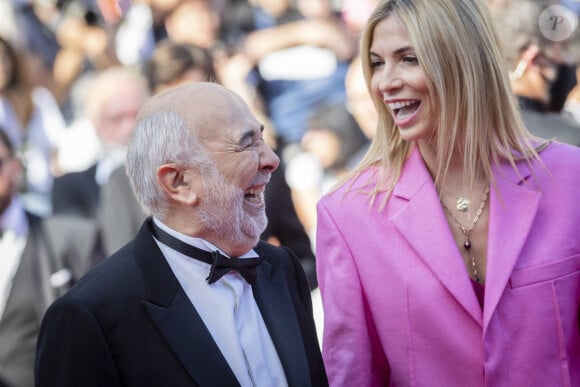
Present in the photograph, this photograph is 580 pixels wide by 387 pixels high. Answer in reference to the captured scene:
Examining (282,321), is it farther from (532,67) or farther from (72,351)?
(532,67)

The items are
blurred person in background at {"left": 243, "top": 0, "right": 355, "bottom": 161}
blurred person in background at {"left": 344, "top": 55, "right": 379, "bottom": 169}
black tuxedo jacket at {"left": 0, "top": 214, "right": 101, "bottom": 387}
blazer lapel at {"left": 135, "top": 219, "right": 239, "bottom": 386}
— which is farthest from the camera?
blurred person in background at {"left": 243, "top": 0, "right": 355, "bottom": 161}

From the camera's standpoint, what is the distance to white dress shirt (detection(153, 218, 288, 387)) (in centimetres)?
230

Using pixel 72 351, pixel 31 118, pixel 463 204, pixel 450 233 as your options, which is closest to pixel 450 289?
pixel 450 233

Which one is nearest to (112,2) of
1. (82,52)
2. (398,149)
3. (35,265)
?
(82,52)

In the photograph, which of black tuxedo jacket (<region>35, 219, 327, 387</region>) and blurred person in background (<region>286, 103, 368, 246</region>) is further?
blurred person in background (<region>286, 103, 368, 246</region>)

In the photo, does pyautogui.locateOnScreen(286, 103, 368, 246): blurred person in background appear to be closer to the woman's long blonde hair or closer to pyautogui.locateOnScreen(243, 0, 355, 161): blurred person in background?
pyautogui.locateOnScreen(243, 0, 355, 161): blurred person in background

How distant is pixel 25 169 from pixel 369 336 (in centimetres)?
335

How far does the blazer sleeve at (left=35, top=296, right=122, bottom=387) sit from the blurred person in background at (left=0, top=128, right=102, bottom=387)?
3.04 metres

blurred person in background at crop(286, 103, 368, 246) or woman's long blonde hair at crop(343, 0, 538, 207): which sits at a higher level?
woman's long blonde hair at crop(343, 0, 538, 207)

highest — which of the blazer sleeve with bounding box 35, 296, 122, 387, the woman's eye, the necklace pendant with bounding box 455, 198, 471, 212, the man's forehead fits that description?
the man's forehead

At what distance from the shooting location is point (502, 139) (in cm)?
283

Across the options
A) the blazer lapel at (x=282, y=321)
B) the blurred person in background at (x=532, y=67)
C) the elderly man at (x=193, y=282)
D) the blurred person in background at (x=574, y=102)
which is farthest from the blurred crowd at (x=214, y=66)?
the elderly man at (x=193, y=282)

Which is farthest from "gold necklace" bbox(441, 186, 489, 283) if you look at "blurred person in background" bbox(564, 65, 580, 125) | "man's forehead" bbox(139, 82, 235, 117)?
"blurred person in background" bbox(564, 65, 580, 125)

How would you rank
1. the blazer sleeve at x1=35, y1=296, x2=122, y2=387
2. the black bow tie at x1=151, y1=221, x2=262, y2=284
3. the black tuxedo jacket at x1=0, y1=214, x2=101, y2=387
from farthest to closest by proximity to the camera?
the black tuxedo jacket at x1=0, y1=214, x2=101, y2=387 → the black bow tie at x1=151, y1=221, x2=262, y2=284 → the blazer sleeve at x1=35, y1=296, x2=122, y2=387
